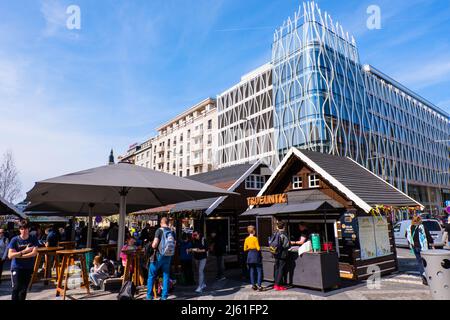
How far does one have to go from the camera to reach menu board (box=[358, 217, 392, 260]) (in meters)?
10.7

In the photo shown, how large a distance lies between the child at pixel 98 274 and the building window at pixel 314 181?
805cm

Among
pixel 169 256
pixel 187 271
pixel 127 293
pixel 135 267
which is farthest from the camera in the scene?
pixel 187 271

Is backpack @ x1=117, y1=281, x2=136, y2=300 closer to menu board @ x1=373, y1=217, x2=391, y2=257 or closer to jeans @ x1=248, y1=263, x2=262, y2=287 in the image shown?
jeans @ x1=248, y1=263, x2=262, y2=287

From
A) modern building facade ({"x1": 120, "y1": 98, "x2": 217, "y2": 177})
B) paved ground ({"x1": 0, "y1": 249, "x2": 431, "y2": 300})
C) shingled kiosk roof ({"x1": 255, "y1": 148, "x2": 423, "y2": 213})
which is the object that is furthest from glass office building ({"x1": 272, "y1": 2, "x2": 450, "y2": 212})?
paved ground ({"x1": 0, "y1": 249, "x2": 431, "y2": 300})

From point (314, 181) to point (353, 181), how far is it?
1.46m

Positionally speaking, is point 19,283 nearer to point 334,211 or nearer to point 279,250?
point 279,250

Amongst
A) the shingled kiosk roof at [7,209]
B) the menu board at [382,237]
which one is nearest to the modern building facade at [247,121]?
the menu board at [382,237]

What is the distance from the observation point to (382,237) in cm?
1166

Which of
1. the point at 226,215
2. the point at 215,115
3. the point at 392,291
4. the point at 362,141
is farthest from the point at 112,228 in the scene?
the point at 215,115

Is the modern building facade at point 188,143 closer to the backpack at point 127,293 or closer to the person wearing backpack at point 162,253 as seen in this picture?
the person wearing backpack at point 162,253

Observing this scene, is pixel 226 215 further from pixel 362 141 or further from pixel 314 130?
pixel 362 141

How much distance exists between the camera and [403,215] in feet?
160

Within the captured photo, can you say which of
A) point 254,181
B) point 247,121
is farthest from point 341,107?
point 254,181
